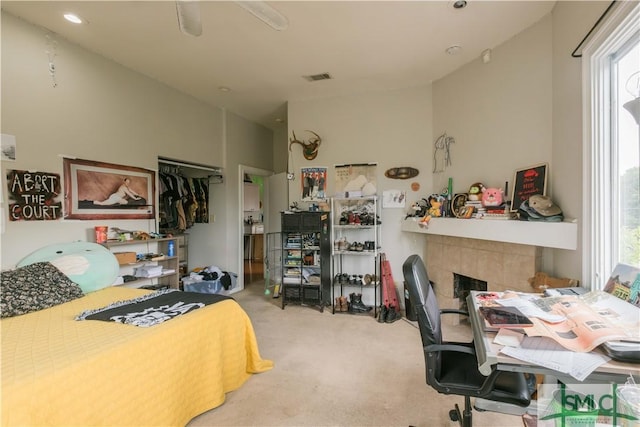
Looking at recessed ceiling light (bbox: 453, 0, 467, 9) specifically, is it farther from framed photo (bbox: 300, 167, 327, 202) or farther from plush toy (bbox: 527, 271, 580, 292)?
framed photo (bbox: 300, 167, 327, 202)

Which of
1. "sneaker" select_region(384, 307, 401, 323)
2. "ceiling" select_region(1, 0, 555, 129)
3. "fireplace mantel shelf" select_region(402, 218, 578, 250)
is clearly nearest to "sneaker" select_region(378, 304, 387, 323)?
"sneaker" select_region(384, 307, 401, 323)

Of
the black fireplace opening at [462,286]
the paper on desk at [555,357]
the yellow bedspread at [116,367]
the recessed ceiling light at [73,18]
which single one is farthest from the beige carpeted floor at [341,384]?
the recessed ceiling light at [73,18]

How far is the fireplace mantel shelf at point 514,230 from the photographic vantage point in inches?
81.5

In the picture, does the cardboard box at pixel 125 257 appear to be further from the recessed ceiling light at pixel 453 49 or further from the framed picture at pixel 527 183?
the recessed ceiling light at pixel 453 49

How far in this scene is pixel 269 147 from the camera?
588 cm

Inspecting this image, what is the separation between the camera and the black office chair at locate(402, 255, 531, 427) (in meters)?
1.35

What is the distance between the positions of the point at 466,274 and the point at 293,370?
2.02 meters

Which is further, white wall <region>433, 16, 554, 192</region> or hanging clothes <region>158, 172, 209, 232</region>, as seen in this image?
hanging clothes <region>158, 172, 209, 232</region>

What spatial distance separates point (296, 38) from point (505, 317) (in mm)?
2731

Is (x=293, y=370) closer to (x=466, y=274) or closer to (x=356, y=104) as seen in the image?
(x=466, y=274)

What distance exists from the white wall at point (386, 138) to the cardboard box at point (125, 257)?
8.01 ft

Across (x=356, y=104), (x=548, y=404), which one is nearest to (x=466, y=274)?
(x=548, y=404)

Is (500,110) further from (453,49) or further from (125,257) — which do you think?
(125,257)

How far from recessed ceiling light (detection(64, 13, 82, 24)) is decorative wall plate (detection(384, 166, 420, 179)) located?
11.3 ft
